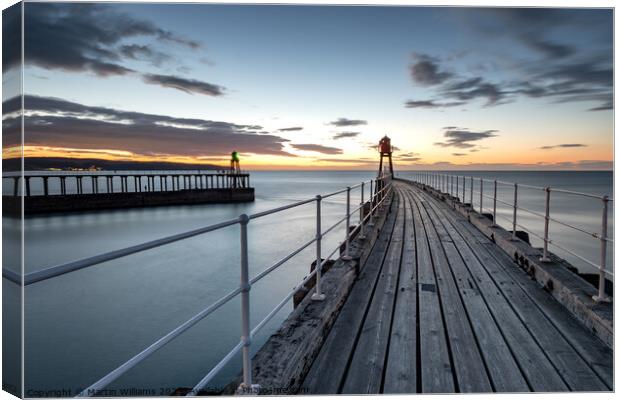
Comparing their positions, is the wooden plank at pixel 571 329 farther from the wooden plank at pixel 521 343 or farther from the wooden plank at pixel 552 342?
the wooden plank at pixel 521 343

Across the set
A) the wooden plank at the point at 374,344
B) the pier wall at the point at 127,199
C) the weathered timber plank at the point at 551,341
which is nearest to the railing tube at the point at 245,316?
the wooden plank at the point at 374,344

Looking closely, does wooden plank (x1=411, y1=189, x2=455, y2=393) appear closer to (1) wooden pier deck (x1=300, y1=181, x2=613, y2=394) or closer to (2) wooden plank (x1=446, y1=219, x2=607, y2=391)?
(1) wooden pier deck (x1=300, y1=181, x2=613, y2=394)

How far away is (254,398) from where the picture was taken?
165 centimetres

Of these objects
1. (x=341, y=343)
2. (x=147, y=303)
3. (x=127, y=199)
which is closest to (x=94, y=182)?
(x=127, y=199)

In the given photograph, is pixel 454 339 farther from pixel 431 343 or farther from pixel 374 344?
pixel 374 344

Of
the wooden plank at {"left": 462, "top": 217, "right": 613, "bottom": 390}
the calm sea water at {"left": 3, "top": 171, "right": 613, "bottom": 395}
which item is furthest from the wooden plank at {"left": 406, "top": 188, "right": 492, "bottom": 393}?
the calm sea water at {"left": 3, "top": 171, "right": 613, "bottom": 395}

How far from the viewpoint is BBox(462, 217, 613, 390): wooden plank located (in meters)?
2.08

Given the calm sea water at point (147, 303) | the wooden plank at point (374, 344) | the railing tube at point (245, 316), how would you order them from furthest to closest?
the calm sea water at point (147, 303) < the wooden plank at point (374, 344) < the railing tube at point (245, 316)

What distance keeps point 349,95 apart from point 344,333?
21.6 ft

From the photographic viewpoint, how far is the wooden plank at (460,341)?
1.97 m

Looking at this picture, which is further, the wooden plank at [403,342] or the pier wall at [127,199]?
the pier wall at [127,199]

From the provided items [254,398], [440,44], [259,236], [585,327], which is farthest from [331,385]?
[259,236]

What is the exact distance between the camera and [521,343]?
233cm

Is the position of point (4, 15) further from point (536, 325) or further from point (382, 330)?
point (536, 325)
